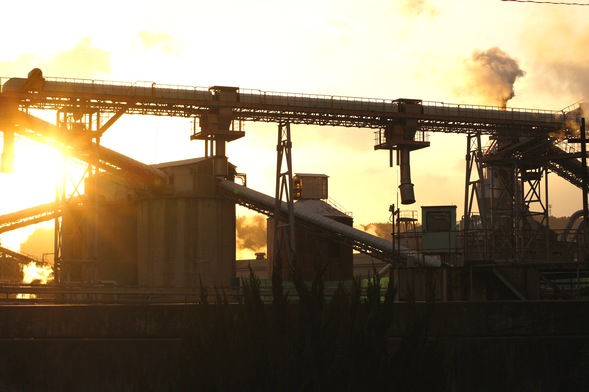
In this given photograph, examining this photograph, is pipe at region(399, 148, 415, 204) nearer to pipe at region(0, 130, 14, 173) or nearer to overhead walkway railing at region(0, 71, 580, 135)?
overhead walkway railing at region(0, 71, 580, 135)

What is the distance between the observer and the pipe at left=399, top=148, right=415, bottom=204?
6169 centimetres

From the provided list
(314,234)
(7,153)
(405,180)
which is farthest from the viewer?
(405,180)

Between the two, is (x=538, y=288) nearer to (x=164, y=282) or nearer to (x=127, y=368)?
(x=127, y=368)

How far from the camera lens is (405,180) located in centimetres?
6191

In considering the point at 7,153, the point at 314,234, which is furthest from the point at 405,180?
the point at 7,153

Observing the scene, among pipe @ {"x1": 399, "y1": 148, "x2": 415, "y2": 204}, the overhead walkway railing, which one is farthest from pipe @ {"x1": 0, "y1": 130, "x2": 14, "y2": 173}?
pipe @ {"x1": 399, "y1": 148, "x2": 415, "y2": 204}

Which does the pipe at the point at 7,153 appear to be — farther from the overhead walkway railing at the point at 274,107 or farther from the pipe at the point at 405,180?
the pipe at the point at 405,180

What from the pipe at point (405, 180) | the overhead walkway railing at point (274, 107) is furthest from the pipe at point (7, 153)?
the pipe at point (405, 180)

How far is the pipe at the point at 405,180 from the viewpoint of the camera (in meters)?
61.7

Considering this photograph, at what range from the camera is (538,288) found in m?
29.4

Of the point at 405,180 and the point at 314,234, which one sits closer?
the point at 314,234

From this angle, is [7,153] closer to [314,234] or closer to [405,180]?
[314,234]

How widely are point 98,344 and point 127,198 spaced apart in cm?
4792

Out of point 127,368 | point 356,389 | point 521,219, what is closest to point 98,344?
point 127,368
